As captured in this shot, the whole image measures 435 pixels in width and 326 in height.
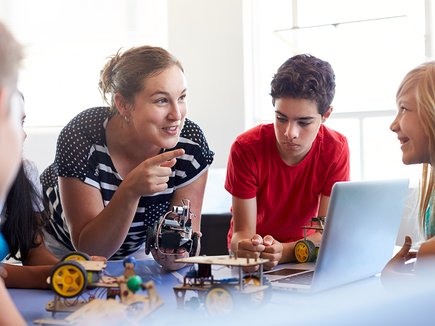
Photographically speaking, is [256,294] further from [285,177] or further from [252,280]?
[285,177]

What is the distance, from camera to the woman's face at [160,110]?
1.73 meters

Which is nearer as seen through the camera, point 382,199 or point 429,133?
point 382,199

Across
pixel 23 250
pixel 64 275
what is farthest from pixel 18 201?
pixel 64 275

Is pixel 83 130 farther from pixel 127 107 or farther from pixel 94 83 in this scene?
pixel 94 83

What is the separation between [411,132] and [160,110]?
64 centimetres

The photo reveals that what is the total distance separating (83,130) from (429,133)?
3.00 feet

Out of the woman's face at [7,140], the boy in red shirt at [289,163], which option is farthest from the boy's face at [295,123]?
the woman's face at [7,140]

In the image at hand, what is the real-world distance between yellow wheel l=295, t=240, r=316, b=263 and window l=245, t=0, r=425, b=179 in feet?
7.91

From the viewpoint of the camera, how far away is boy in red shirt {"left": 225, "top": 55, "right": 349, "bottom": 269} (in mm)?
1964

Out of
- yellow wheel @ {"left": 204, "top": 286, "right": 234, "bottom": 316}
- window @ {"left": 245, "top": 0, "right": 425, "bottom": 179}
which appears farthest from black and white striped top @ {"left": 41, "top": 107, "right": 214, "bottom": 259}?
window @ {"left": 245, "top": 0, "right": 425, "bottom": 179}

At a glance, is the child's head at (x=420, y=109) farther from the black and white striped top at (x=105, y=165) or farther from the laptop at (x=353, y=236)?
the black and white striped top at (x=105, y=165)

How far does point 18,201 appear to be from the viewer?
1.66 meters

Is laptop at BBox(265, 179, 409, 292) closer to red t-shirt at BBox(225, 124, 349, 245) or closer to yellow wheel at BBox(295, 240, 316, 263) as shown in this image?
yellow wheel at BBox(295, 240, 316, 263)

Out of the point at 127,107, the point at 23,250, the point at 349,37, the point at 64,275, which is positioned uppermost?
the point at 349,37
